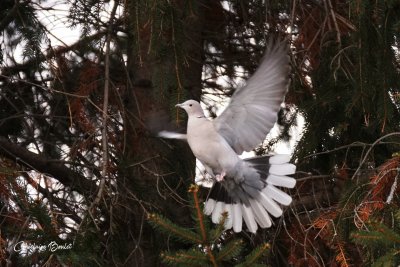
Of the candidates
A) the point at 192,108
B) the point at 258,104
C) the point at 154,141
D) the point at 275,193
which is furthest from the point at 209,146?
the point at 154,141

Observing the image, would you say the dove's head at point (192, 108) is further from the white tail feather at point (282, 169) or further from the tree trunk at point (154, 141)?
the white tail feather at point (282, 169)

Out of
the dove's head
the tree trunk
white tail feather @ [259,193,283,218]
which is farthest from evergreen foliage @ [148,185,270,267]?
white tail feather @ [259,193,283,218]

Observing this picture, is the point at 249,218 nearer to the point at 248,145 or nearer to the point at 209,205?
the point at 209,205

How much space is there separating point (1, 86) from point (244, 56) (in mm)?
1682

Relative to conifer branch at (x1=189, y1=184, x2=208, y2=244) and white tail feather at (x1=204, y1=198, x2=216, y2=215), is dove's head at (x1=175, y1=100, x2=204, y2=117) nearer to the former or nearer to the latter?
white tail feather at (x1=204, y1=198, x2=216, y2=215)

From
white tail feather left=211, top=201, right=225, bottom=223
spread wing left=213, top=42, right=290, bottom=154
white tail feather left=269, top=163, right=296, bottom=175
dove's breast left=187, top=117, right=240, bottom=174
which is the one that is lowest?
white tail feather left=211, top=201, right=225, bottom=223

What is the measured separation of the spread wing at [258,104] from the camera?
4.09 m

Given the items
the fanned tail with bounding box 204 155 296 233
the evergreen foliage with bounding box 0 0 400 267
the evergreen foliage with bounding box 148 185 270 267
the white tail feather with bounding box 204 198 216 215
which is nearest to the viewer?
the evergreen foliage with bounding box 148 185 270 267

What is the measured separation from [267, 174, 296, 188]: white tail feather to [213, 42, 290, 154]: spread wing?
21 cm

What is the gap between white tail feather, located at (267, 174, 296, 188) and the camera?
4129mm

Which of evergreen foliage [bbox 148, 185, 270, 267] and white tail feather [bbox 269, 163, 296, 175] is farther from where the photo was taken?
white tail feather [bbox 269, 163, 296, 175]

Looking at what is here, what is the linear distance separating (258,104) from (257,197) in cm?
52

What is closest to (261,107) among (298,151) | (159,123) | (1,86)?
(298,151)

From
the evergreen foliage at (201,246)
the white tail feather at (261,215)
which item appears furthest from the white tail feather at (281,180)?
the evergreen foliage at (201,246)
